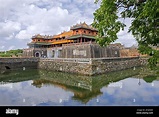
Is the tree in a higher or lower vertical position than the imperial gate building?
lower

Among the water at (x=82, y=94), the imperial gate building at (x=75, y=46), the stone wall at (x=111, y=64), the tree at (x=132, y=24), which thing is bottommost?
the water at (x=82, y=94)

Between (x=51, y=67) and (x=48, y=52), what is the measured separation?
1362cm

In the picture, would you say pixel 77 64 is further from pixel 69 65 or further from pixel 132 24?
pixel 132 24

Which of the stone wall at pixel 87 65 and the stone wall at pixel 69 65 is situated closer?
the stone wall at pixel 87 65

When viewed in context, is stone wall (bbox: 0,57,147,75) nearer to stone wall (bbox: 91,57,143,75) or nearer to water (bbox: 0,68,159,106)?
stone wall (bbox: 91,57,143,75)

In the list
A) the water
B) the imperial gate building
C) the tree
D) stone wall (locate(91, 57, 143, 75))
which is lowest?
the water

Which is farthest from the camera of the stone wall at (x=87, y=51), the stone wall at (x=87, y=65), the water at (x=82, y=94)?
the stone wall at (x=87, y=51)

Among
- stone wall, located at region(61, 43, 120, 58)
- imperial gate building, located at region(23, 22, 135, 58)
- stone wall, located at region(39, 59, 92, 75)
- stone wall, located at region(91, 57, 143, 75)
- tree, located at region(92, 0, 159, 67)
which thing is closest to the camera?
tree, located at region(92, 0, 159, 67)

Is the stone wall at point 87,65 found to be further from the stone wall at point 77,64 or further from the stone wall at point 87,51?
the stone wall at point 87,51

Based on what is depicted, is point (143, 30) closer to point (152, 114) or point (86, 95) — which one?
point (152, 114)

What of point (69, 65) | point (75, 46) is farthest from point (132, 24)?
point (75, 46)

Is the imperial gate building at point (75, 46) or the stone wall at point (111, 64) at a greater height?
the imperial gate building at point (75, 46)

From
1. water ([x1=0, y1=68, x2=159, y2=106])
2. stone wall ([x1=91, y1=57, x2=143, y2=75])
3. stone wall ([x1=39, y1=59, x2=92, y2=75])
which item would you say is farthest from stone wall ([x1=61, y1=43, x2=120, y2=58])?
water ([x1=0, y1=68, x2=159, y2=106])

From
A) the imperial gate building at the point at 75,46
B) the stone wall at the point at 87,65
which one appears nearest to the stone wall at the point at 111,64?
the stone wall at the point at 87,65
